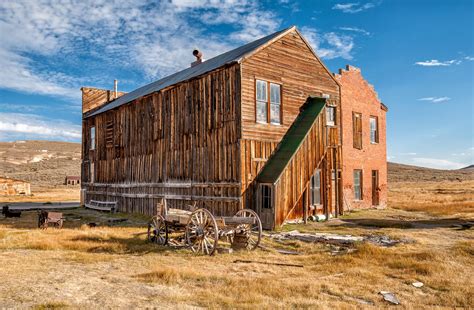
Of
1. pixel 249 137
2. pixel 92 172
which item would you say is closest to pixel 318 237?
pixel 249 137

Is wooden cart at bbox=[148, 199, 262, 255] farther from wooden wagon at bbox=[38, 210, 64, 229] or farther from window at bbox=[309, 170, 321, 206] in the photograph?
window at bbox=[309, 170, 321, 206]

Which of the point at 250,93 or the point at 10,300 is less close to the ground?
the point at 250,93

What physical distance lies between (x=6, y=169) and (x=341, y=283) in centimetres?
10010

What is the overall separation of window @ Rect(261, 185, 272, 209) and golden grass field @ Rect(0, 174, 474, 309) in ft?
9.54

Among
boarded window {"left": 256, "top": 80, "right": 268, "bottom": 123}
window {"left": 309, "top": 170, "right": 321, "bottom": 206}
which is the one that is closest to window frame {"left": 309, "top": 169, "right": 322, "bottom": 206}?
window {"left": 309, "top": 170, "right": 321, "bottom": 206}

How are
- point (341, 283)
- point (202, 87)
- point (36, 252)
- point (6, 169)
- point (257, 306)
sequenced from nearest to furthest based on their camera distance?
point (257, 306) → point (341, 283) → point (36, 252) → point (202, 87) → point (6, 169)

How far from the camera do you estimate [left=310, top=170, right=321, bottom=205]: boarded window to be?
63.9 feet

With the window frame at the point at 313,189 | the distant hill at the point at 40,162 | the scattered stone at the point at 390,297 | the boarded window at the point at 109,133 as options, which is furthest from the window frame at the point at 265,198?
the distant hill at the point at 40,162

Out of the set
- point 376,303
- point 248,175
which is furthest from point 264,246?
point 376,303

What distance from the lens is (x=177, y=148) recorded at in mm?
20328

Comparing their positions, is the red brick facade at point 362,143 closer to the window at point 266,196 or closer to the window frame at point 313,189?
the window frame at point 313,189

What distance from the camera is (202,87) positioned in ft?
61.3

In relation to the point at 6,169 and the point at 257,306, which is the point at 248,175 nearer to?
the point at 257,306

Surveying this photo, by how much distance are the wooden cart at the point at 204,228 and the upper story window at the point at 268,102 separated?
18.0 feet
